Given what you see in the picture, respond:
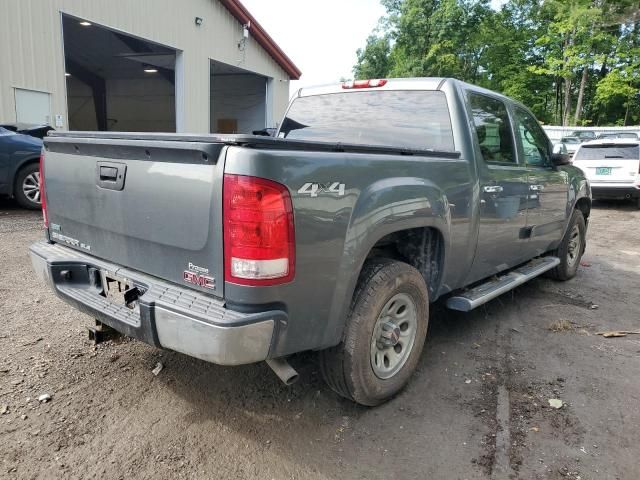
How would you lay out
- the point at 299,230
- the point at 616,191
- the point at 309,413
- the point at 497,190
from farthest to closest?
1. the point at 616,191
2. the point at 497,190
3. the point at 309,413
4. the point at 299,230

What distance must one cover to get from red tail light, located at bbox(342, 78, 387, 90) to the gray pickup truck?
1 centimetres

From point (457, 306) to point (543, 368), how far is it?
2.51 ft

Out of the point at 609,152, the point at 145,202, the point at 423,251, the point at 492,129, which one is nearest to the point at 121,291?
the point at 145,202

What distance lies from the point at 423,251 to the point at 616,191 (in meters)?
11.5

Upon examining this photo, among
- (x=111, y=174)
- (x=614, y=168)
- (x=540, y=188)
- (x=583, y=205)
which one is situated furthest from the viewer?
(x=614, y=168)

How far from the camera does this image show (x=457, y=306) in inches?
141

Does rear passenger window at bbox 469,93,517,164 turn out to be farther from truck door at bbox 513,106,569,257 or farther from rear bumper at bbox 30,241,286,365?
rear bumper at bbox 30,241,286,365

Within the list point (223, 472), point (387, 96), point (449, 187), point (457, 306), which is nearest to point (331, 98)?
point (387, 96)

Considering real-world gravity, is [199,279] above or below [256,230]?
below

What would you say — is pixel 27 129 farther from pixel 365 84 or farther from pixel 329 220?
pixel 329 220

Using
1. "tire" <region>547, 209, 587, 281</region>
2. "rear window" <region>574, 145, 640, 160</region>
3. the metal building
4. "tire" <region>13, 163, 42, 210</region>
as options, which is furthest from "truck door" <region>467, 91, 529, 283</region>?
"rear window" <region>574, 145, 640, 160</region>

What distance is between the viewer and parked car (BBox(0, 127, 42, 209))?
7.93m

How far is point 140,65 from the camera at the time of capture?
68.2 ft

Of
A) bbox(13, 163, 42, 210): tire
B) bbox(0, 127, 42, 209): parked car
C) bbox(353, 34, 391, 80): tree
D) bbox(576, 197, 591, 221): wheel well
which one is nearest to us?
bbox(576, 197, 591, 221): wheel well
